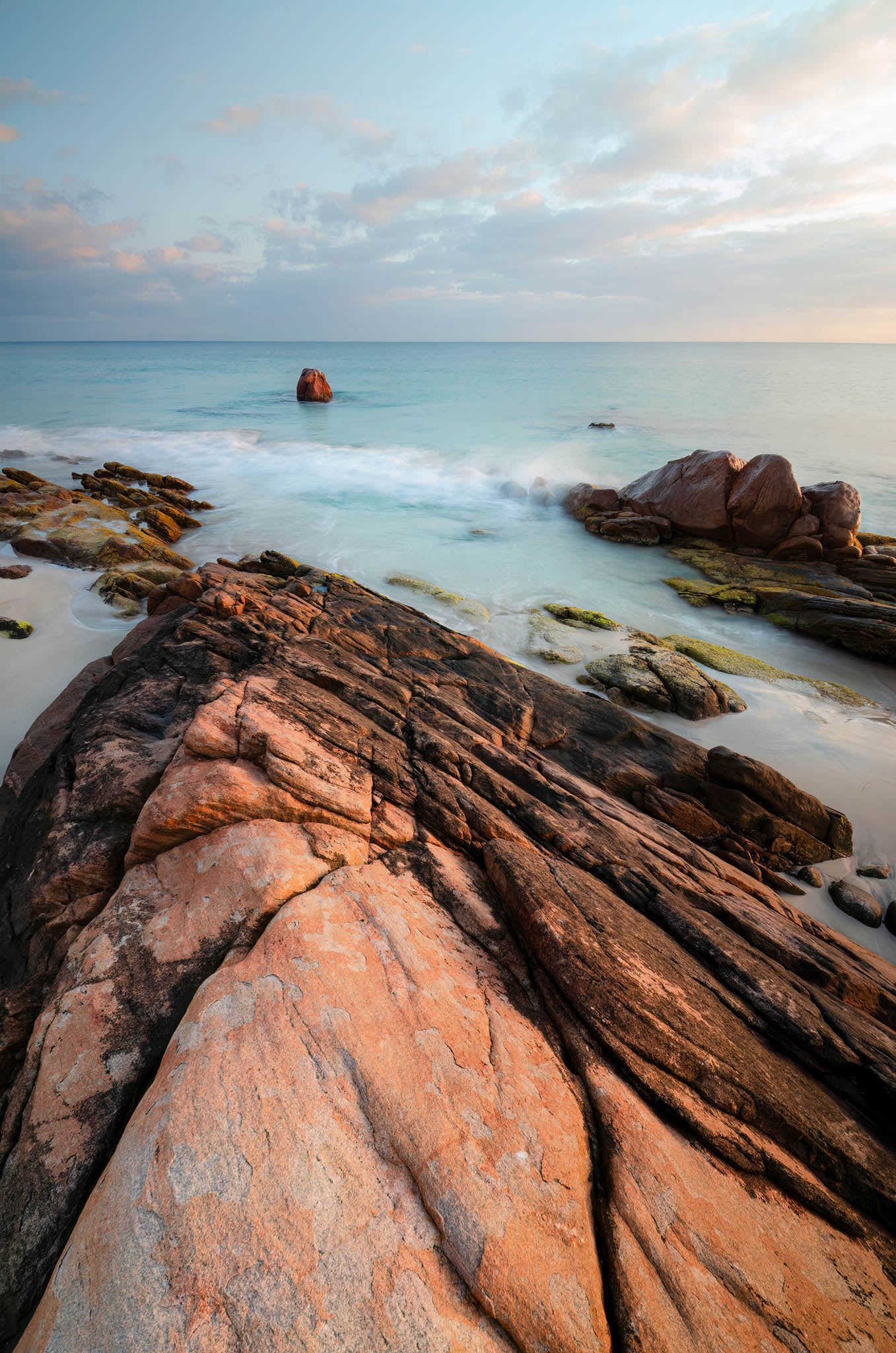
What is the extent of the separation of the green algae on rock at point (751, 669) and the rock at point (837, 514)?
8.31 meters

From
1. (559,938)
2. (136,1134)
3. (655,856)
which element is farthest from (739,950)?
(136,1134)

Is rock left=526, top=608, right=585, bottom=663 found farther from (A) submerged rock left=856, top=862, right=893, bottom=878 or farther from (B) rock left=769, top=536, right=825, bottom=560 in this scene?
(B) rock left=769, top=536, right=825, bottom=560

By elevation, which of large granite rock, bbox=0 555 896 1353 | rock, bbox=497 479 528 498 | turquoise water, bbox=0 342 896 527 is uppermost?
turquoise water, bbox=0 342 896 527

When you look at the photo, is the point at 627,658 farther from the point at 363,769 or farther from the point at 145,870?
the point at 145,870

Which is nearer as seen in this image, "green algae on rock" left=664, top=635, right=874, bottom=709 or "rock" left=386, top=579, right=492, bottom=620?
"green algae on rock" left=664, top=635, right=874, bottom=709

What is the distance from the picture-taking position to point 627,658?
12820 mm

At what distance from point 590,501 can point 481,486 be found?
25.6 ft

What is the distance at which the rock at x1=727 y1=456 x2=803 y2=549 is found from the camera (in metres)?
20.2

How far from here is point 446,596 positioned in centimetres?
1691

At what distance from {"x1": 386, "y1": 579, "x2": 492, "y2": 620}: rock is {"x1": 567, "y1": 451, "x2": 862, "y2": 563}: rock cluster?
32.9 feet

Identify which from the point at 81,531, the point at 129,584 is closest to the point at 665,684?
the point at 129,584

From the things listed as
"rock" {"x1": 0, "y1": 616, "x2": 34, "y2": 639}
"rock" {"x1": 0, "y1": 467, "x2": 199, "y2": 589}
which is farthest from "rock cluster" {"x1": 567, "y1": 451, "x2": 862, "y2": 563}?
"rock" {"x1": 0, "y1": 616, "x2": 34, "y2": 639}

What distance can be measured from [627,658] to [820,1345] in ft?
35.6

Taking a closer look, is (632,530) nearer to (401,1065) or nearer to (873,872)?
(873,872)
